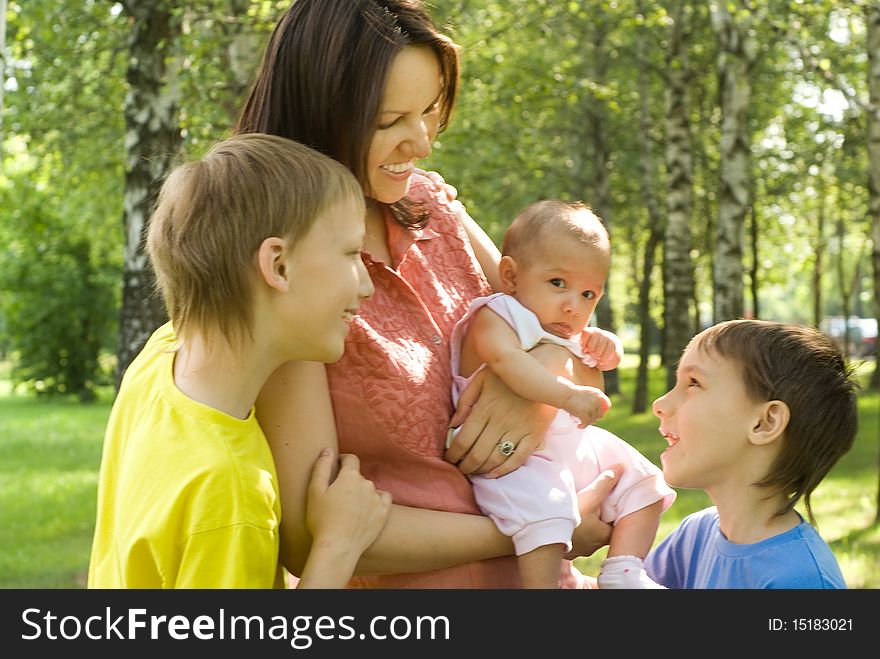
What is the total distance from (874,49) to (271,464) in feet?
29.2

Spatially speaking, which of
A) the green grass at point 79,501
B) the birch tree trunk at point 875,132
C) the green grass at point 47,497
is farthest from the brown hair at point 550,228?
the green grass at point 47,497

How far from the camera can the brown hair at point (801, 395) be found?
2.66 meters

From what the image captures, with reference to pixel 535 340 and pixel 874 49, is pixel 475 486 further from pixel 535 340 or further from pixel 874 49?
pixel 874 49

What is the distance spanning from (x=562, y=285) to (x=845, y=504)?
938 cm

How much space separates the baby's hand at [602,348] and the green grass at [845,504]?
268 centimetres

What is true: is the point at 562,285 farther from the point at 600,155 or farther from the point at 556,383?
the point at 600,155

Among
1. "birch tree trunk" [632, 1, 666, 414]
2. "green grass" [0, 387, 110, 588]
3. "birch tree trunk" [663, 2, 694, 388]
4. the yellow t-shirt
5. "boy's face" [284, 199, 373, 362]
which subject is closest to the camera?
the yellow t-shirt

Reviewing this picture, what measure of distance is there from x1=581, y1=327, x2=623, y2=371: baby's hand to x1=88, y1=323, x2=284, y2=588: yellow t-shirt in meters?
0.99

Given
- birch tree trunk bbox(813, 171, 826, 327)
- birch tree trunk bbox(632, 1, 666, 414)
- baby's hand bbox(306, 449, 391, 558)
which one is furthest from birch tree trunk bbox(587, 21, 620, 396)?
baby's hand bbox(306, 449, 391, 558)

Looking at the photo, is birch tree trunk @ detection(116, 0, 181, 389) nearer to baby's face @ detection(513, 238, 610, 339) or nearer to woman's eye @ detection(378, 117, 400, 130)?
baby's face @ detection(513, 238, 610, 339)

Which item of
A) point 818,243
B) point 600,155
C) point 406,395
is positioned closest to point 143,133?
point 406,395

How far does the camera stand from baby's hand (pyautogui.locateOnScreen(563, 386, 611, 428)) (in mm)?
2654

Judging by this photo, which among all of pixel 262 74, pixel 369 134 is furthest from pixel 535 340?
pixel 262 74

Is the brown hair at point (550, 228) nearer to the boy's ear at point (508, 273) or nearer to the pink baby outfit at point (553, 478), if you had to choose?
the boy's ear at point (508, 273)
